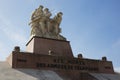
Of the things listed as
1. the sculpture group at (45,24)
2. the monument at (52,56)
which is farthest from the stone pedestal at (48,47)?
the sculpture group at (45,24)

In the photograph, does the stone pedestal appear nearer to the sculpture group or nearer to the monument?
the monument

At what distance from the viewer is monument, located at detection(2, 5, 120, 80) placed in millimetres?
15070

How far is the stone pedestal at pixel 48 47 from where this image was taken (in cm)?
1702

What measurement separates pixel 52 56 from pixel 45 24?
393 centimetres

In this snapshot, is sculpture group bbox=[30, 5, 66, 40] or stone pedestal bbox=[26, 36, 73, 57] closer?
stone pedestal bbox=[26, 36, 73, 57]

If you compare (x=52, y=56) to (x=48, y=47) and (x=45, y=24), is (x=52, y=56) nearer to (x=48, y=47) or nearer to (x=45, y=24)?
(x=48, y=47)

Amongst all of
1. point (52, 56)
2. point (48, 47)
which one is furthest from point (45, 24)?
point (52, 56)

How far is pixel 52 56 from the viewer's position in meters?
15.9

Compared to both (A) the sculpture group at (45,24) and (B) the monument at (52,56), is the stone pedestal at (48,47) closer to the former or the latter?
(B) the monument at (52,56)

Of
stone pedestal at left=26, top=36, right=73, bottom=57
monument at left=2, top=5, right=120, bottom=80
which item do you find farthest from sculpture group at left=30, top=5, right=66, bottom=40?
stone pedestal at left=26, top=36, right=73, bottom=57

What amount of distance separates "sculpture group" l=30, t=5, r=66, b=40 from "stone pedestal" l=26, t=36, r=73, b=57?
0.52m

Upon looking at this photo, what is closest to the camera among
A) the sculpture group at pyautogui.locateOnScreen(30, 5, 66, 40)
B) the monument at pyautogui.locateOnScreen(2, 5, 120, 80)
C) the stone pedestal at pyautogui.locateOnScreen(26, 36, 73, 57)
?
the monument at pyautogui.locateOnScreen(2, 5, 120, 80)

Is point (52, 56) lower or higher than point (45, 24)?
lower

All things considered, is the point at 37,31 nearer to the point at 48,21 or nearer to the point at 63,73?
the point at 48,21
